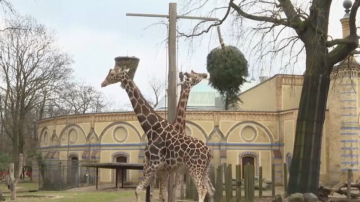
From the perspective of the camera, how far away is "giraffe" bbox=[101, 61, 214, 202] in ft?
40.0

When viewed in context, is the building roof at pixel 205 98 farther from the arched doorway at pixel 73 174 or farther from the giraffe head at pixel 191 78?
the giraffe head at pixel 191 78

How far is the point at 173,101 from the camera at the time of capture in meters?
11.9

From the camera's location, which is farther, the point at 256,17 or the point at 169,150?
the point at 256,17

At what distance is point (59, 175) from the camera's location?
108ft

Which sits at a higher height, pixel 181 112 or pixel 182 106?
pixel 182 106

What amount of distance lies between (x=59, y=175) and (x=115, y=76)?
22.0 metres

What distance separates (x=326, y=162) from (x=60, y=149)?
20215mm

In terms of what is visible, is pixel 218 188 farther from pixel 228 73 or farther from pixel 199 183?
pixel 228 73

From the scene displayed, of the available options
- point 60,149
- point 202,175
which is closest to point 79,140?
point 60,149

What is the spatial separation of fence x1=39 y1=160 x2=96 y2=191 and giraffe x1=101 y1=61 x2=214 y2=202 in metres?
20.7

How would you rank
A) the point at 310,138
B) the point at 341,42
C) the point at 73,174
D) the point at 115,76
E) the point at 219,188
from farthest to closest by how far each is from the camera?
the point at 73,174, the point at 219,188, the point at 310,138, the point at 341,42, the point at 115,76

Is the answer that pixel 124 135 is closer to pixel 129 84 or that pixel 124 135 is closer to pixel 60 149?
pixel 60 149

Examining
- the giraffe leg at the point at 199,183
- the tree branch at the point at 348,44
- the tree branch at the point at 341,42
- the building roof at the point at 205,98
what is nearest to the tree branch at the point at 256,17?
the tree branch at the point at 341,42

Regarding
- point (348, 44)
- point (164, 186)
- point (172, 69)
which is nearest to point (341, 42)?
point (348, 44)
